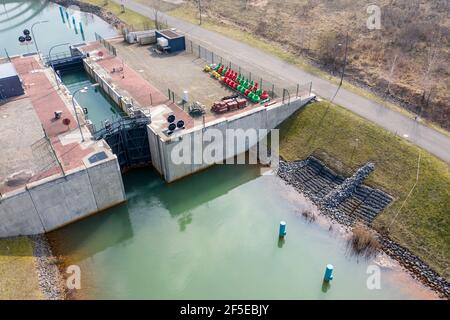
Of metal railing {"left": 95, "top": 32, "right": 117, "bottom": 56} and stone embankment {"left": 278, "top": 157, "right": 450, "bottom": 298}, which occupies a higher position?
metal railing {"left": 95, "top": 32, "right": 117, "bottom": 56}

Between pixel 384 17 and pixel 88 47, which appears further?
pixel 384 17

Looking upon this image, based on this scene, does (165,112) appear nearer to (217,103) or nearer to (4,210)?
(217,103)

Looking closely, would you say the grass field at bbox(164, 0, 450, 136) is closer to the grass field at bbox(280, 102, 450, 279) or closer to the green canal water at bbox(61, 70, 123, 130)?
the grass field at bbox(280, 102, 450, 279)

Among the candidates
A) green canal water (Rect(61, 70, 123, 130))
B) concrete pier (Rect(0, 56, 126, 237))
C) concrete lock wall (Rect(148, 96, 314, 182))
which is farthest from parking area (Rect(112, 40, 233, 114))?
concrete pier (Rect(0, 56, 126, 237))

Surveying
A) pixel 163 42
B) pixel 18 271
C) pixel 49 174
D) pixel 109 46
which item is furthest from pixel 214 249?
pixel 109 46

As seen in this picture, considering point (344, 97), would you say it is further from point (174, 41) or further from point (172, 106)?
point (174, 41)

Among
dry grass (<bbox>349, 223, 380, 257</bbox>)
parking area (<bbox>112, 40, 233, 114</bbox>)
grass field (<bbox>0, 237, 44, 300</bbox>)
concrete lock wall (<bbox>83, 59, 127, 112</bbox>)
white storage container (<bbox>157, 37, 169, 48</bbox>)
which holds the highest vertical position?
white storage container (<bbox>157, 37, 169, 48</bbox>)
